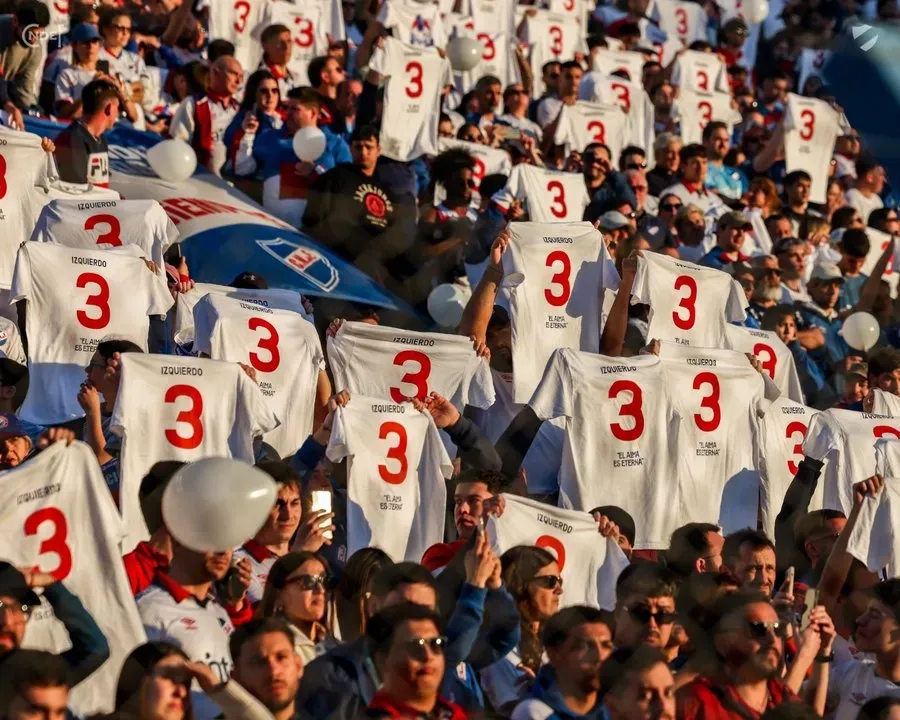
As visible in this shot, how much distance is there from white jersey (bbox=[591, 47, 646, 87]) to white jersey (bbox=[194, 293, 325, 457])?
656cm

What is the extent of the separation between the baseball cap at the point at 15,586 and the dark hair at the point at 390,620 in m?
→ 0.85

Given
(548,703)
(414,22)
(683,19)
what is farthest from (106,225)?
(683,19)

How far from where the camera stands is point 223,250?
30.1 feet

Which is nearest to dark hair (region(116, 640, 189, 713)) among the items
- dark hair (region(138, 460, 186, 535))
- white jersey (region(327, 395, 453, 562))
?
dark hair (region(138, 460, 186, 535))

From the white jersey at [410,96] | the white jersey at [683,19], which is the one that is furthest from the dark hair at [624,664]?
the white jersey at [683,19]

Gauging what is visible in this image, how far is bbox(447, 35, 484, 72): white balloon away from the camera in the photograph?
41.0ft

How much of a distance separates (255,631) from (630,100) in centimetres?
878

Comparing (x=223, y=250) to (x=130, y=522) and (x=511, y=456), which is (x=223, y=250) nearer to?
(x=511, y=456)

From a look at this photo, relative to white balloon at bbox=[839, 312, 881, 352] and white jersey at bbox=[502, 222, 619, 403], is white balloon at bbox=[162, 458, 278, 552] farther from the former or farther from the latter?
white balloon at bbox=[839, 312, 881, 352]

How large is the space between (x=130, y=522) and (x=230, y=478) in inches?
49.7

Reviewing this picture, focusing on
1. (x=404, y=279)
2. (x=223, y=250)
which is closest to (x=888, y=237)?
(x=404, y=279)

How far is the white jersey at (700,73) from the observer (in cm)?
1465

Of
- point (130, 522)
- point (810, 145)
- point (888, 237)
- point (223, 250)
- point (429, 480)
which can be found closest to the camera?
point (130, 522)

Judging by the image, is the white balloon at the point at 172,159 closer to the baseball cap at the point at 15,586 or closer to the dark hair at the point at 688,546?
the dark hair at the point at 688,546
